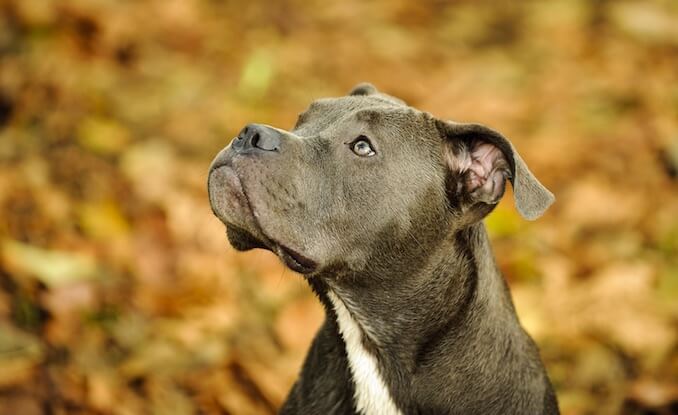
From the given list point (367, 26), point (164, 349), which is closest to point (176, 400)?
point (164, 349)

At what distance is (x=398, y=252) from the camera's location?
4.29 meters

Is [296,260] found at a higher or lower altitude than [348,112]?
lower

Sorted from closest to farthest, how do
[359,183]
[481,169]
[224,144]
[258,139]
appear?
1. [258,139]
2. [359,183]
3. [481,169]
4. [224,144]

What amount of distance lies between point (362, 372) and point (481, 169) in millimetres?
946

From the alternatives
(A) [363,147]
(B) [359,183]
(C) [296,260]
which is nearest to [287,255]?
(C) [296,260]

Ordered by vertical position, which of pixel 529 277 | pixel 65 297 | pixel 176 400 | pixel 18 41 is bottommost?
pixel 529 277

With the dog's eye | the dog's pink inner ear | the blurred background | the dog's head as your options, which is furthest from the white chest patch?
the blurred background

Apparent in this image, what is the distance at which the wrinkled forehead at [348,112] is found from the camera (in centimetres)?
433

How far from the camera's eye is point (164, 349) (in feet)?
19.6

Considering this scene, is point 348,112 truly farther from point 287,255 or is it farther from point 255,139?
point 287,255

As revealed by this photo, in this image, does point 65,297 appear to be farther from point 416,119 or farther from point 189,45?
point 189,45

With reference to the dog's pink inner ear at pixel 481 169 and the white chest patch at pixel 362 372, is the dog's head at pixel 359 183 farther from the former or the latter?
the white chest patch at pixel 362 372

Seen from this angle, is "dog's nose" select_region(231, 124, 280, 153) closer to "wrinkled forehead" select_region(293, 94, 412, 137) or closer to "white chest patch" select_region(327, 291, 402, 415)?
"wrinkled forehead" select_region(293, 94, 412, 137)

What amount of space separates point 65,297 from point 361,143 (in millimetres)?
2567
